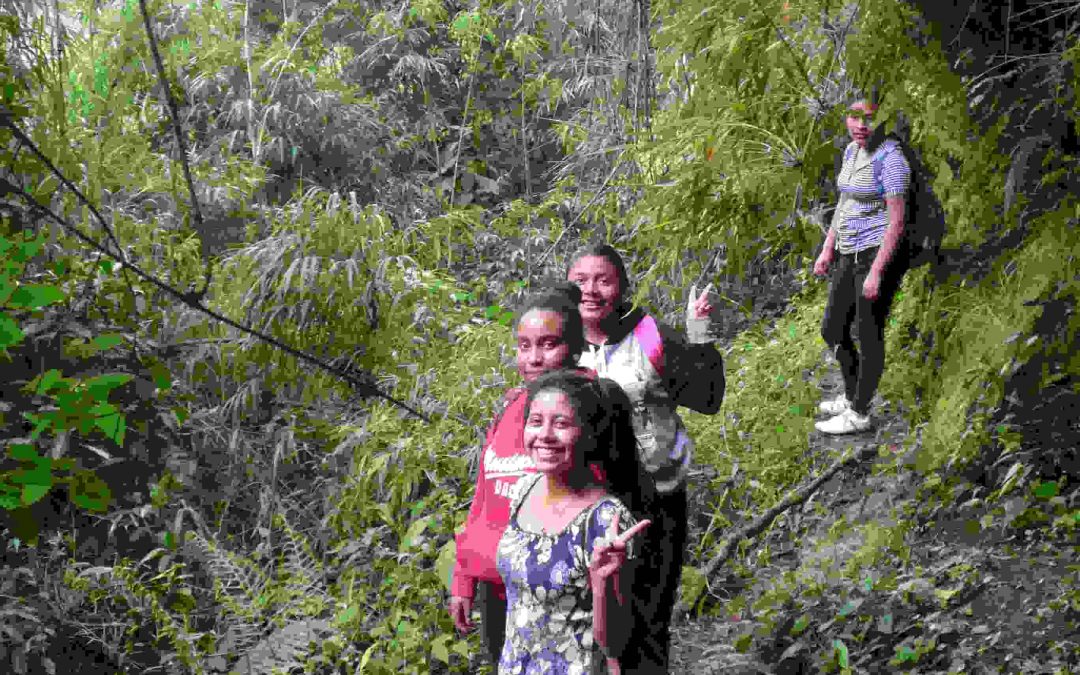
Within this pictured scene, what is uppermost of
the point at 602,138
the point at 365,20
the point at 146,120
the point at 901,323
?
the point at 365,20

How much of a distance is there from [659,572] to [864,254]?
2.37 meters

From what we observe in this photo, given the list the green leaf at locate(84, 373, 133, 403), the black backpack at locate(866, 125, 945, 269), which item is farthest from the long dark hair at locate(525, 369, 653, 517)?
the black backpack at locate(866, 125, 945, 269)

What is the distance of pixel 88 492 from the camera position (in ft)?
9.31

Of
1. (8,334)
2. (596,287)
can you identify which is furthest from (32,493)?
(596,287)

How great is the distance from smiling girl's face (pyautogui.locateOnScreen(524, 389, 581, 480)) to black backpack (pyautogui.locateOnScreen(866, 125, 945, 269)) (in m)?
2.57

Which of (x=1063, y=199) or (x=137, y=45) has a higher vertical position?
(x=137, y=45)

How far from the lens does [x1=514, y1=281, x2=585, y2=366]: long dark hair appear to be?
319 centimetres

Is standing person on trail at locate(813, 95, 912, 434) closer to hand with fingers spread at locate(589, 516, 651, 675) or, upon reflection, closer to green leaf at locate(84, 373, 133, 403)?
hand with fingers spread at locate(589, 516, 651, 675)

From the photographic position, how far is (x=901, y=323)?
6.14 m

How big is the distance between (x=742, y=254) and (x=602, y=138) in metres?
1.86

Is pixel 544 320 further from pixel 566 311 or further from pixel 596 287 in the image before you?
pixel 596 287

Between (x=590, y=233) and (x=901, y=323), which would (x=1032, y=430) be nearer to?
(x=901, y=323)

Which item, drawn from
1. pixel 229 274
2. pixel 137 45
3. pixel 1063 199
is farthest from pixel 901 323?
pixel 137 45

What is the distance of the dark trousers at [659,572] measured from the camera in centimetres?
337
